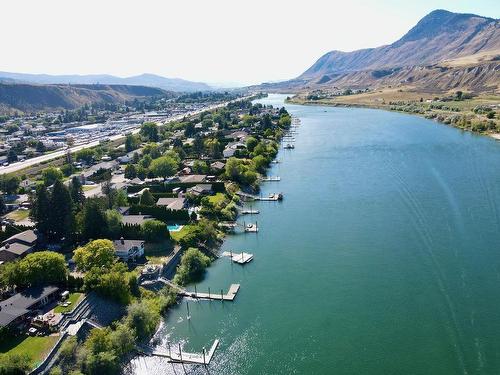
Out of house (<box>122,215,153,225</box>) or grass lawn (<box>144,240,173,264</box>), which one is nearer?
grass lawn (<box>144,240,173,264</box>)

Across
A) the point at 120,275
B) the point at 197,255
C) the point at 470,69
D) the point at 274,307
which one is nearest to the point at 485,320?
the point at 274,307

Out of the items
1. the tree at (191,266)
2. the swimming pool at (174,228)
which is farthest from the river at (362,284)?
the swimming pool at (174,228)

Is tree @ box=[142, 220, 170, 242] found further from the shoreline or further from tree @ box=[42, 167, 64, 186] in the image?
the shoreline

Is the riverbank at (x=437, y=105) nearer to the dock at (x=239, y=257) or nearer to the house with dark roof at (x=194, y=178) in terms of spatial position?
the house with dark roof at (x=194, y=178)

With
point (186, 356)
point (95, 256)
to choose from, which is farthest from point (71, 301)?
point (186, 356)

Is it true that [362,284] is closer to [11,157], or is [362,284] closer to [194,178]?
[194,178]

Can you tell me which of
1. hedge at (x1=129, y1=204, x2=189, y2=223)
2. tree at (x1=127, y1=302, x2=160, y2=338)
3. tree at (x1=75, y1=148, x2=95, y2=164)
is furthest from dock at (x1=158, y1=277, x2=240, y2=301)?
tree at (x1=75, y1=148, x2=95, y2=164)
